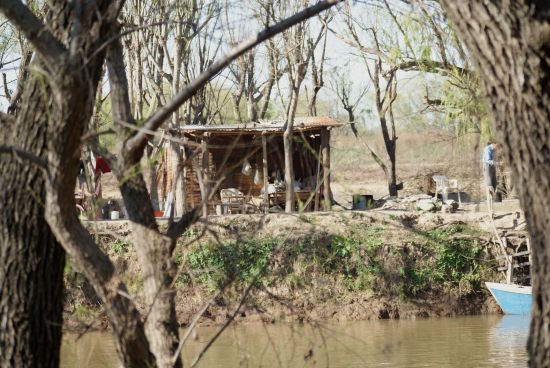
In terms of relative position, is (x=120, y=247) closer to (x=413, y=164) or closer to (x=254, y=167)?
(x=254, y=167)

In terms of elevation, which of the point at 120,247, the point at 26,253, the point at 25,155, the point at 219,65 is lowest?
the point at 26,253

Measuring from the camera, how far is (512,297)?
20.3m

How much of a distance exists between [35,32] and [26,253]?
1.31 m

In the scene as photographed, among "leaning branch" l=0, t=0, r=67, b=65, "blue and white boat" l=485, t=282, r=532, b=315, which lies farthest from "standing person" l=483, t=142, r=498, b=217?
"leaning branch" l=0, t=0, r=67, b=65

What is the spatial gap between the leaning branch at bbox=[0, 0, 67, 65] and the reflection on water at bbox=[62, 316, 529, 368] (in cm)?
835

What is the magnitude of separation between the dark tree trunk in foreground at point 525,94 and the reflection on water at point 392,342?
8.70m

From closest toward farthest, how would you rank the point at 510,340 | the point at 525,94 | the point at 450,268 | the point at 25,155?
the point at 525,94 → the point at 25,155 → the point at 510,340 → the point at 450,268

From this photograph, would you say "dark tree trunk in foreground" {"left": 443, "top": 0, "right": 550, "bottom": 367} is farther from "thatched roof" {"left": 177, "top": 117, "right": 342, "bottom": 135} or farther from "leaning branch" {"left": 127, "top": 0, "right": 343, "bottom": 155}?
"thatched roof" {"left": 177, "top": 117, "right": 342, "bottom": 135}

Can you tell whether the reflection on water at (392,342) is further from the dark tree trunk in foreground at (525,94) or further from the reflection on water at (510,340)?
the dark tree trunk in foreground at (525,94)

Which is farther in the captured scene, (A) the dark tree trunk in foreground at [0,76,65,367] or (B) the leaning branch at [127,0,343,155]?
(A) the dark tree trunk in foreground at [0,76,65,367]

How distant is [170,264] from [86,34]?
1.31 meters

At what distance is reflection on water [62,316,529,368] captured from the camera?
49.9ft

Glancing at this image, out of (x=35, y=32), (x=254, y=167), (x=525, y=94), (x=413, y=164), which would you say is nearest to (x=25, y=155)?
(x=35, y=32)

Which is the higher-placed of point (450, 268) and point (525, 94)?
point (525, 94)
